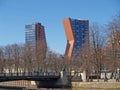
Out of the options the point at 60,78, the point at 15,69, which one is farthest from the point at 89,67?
the point at 15,69

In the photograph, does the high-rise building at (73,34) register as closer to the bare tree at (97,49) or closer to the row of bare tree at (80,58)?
the row of bare tree at (80,58)

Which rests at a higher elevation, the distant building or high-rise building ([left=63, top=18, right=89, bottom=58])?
high-rise building ([left=63, top=18, right=89, bottom=58])

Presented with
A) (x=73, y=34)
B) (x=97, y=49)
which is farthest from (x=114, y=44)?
(x=73, y=34)

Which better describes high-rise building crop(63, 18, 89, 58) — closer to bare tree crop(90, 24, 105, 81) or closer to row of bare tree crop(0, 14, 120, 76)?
row of bare tree crop(0, 14, 120, 76)

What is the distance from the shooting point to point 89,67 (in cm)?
7188

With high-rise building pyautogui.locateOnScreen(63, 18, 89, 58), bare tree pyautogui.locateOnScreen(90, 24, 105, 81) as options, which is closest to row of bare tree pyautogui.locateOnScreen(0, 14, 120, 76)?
bare tree pyautogui.locateOnScreen(90, 24, 105, 81)

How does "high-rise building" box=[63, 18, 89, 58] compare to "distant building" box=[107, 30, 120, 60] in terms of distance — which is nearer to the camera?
"distant building" box=[107, 30, 120, 60]

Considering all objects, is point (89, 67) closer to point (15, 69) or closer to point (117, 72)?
point (117, 72)

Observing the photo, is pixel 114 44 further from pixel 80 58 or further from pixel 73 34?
pixel 73 34

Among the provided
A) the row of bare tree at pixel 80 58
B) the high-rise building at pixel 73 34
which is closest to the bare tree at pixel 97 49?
the row of bare tree at pixel 80 58

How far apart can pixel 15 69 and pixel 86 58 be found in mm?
32703

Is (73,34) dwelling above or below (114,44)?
above

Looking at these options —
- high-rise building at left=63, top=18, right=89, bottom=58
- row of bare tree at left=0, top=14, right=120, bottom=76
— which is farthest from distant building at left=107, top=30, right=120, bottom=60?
high-rise building at left=63, top=18, right=89, bottom=58

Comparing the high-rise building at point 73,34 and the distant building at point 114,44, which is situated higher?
the high-rise building at point 73,34
